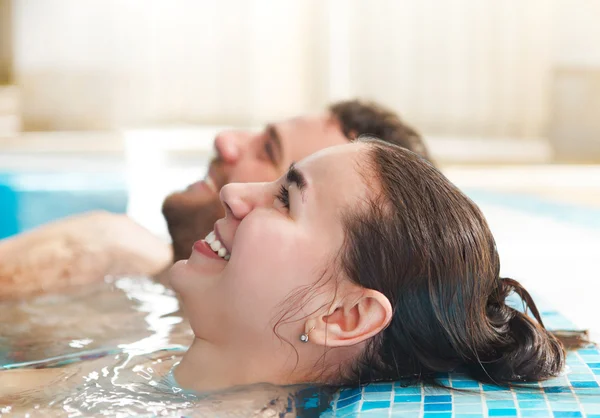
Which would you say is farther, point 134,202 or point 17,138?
point 17,138

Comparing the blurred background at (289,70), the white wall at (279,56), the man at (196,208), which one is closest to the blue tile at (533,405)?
the man at (196,208)

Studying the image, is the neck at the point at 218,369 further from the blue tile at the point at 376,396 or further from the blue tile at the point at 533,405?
the blue tile at the point at 533,405

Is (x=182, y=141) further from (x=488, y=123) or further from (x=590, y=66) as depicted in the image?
(x=590, y=66)

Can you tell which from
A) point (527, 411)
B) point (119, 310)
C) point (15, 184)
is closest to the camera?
point (527, 411)

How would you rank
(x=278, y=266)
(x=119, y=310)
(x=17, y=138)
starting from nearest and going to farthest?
(x=278, y=266) < (x=119, y=310) < (x=17, y=138)

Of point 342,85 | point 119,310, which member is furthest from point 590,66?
point 119,310

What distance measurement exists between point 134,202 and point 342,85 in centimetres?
367

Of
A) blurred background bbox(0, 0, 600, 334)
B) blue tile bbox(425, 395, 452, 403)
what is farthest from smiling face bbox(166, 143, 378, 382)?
blurred background bbox(0, 0, 600, 334)

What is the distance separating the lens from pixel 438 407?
53.9 inches

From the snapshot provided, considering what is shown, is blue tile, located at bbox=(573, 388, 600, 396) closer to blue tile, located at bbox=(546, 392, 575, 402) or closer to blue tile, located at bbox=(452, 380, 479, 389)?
blue tile, located at bbox=(546, 392, 575, 402)

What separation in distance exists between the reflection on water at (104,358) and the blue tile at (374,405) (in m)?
0.14

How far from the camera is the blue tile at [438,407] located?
136 centimetres

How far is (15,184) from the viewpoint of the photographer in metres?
4.30

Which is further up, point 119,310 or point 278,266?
point 278,266
